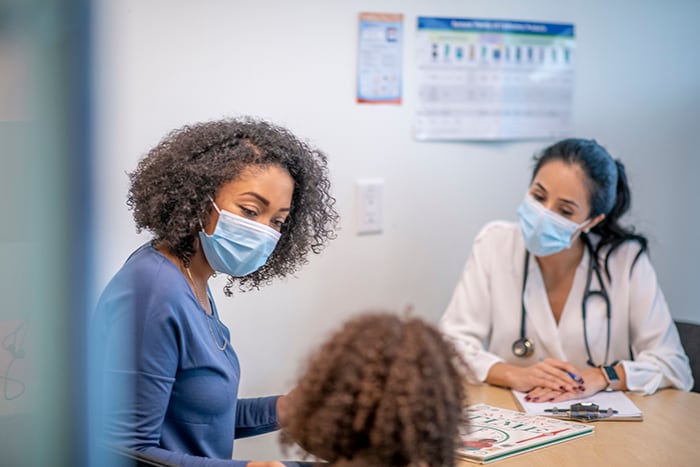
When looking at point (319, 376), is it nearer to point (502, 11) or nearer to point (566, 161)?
point (566, 161)

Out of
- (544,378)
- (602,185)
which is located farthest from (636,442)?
(602,185)

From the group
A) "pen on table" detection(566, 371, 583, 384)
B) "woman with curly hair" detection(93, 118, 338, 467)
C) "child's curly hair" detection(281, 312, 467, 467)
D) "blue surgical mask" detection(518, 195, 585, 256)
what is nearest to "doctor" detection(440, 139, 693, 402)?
"blue surgical mask" detection(518, 195, 585, 256)

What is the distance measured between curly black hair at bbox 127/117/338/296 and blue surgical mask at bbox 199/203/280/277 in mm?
32

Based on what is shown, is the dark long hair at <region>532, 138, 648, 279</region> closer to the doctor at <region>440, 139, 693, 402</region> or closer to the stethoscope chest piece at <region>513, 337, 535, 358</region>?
the doctor at <region>440, 139, 693, 402</region>

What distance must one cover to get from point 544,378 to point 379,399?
3.62 feet

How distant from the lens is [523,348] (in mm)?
2031

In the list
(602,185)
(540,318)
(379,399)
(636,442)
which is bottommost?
(636,442)

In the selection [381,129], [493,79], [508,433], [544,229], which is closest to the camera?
[508,433]

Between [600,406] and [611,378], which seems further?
[611,378]

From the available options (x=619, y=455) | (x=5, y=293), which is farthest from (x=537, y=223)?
(x=5, y=293)

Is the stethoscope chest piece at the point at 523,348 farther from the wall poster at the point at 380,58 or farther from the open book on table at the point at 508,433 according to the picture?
the wall poster at the point at 380,58

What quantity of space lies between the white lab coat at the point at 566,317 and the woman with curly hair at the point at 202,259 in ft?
2.15

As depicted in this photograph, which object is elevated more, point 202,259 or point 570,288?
point 202,259

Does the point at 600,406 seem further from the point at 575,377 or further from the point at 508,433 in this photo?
the point at 508,433
